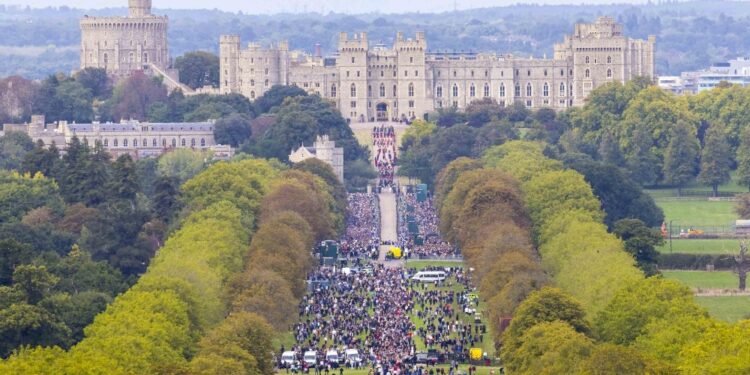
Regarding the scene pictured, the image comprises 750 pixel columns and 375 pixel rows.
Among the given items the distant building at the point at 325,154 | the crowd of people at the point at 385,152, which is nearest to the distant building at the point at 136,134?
the crowd of people at the point at 385,152

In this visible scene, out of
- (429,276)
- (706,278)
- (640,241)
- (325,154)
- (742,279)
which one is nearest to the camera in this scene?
(640,241)

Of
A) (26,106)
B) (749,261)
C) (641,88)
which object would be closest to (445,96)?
(641,88)

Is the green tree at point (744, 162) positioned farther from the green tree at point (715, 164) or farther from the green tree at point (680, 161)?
the green tree at point (680, 161)

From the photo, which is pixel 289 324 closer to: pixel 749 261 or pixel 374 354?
pixel 374 354

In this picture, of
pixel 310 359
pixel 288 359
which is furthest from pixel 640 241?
pixel 288 359

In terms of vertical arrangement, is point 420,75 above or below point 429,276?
above

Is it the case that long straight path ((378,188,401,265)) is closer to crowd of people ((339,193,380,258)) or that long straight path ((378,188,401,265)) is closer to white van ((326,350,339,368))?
crowd of people ((339,193,380,258))

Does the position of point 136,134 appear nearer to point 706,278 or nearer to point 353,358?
point 706,278
